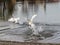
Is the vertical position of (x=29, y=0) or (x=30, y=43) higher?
(x=29, y=0)

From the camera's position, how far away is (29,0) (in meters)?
2.11

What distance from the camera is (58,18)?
1327mm

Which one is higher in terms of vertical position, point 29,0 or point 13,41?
point 29,0

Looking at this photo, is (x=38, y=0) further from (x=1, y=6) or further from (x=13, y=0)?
(x=1, y=6)

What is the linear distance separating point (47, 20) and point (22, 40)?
1.63 feet

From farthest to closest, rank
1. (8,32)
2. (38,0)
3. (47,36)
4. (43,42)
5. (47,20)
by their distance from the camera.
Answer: (38,0) → (47,20) → (8,32) → (47,36) → (43,42)

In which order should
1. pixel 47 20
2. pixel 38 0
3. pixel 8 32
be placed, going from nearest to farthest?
1. pixel 8 32
2. pixel 47 20
3. pixel 38 0

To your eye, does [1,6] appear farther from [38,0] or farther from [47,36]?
[47,36]

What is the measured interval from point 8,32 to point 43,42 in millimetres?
315

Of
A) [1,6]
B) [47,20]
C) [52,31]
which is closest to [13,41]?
[52,31]

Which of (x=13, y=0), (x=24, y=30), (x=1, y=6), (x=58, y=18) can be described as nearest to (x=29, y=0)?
(x=13, y=0)

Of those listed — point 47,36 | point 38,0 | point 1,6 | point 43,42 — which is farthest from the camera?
point 38,0

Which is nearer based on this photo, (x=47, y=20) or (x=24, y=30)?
(x=24, y=30)

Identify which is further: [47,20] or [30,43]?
[47,20]
